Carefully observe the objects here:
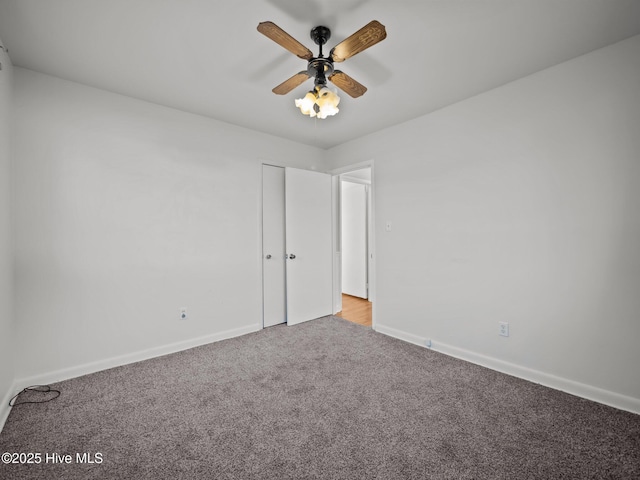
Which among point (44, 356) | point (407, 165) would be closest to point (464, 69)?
point (407, 165)

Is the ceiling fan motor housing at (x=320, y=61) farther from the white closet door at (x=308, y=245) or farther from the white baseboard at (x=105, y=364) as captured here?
the white baseboard at (x=105, y=364)

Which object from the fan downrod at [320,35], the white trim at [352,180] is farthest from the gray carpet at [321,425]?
the white trim at [352,180]

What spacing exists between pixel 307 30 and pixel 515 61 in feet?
5.22

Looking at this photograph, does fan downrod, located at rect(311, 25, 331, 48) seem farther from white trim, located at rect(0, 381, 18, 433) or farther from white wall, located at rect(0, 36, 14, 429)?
white trim, located at rect(0, 381, 18, 433)

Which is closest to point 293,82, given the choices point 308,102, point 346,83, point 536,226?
point 308,102

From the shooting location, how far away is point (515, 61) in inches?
83.3

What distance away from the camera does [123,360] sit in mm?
2623

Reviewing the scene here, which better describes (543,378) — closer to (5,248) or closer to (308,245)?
(308,245)

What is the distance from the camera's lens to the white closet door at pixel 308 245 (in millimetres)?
3758

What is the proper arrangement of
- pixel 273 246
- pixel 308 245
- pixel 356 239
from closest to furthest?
pixel 273 246 < pixel 308 245 < pixel 356 239

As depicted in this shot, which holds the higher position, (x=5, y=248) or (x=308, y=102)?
(x=308, y=102)

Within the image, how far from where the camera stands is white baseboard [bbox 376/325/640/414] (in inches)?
76.0

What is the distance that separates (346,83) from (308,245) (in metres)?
2.34

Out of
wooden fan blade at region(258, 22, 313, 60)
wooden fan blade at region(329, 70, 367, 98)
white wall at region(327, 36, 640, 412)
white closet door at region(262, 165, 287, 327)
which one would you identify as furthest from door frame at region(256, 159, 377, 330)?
wooden fan blade at region(258, 22, 313, 60)
